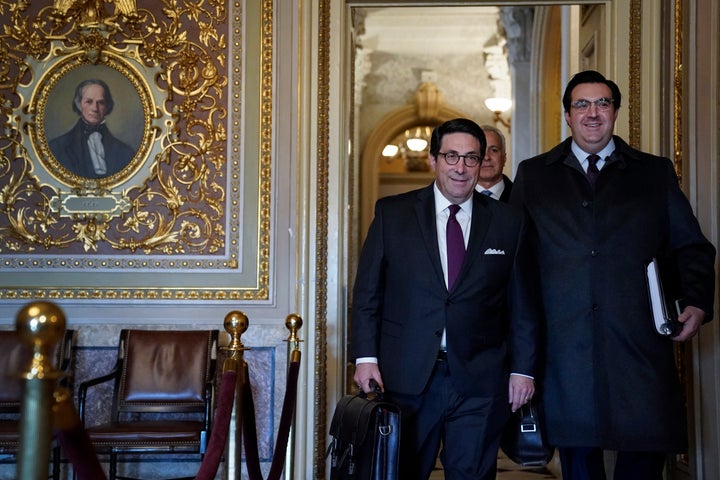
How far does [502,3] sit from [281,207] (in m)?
1.80

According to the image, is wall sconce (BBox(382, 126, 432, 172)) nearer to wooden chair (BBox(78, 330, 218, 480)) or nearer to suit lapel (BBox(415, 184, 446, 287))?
wooden chair (BBox(78, 330, 218, 480))

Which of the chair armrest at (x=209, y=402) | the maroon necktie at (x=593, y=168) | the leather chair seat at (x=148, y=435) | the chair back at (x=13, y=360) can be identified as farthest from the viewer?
the chair back at (x=13, y=360)

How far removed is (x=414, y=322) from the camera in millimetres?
3859

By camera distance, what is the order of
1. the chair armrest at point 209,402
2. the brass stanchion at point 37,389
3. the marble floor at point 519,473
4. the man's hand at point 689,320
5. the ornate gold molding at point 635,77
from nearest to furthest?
the brass stanchion at point 37,389 → the man's hand at point 689,320 → the chair armrest at point 209,402 → the ornate gold molding at point 635,77 → the marble floor at point 519,473

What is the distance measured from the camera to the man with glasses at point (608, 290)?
13.0 feet

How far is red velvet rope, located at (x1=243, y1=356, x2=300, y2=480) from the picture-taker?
12.8 feet

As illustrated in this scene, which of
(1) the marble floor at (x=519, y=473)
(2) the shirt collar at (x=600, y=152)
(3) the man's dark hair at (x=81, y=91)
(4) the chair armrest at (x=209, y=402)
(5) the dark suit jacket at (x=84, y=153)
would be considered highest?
(3) the man's dark hair at (x=81, y=91)

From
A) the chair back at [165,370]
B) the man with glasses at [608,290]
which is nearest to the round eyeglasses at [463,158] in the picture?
the man with glasses at [608,290]

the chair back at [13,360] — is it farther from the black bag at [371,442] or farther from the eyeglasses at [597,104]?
the eyeglasses at [597,104]

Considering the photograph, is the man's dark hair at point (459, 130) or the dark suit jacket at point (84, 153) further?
the dark suit jacket at point (84, 153)

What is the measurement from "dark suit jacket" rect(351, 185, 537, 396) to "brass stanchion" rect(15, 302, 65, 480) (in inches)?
80.1

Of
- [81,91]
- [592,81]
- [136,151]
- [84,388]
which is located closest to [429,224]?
[592,81]

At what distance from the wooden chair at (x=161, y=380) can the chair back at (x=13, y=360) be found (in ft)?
0.76

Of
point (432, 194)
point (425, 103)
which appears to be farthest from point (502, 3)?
point (425, 103)
